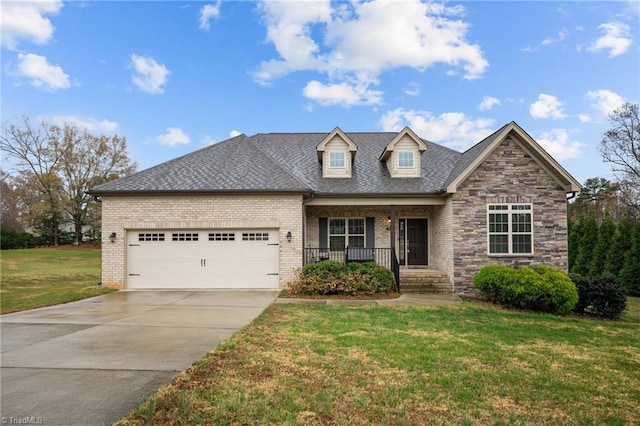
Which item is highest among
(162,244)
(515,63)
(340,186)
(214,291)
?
(515,63)

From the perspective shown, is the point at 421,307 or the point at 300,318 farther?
the point at 421,307

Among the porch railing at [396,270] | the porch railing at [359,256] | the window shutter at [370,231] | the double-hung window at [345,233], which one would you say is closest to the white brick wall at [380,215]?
the window shutter at [370,231]

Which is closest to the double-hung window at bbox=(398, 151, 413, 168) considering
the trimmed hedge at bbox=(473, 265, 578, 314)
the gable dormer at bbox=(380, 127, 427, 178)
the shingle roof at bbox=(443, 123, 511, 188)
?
the gable dormer at bbox=(380, 127, 427, 178)

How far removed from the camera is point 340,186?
14188mm

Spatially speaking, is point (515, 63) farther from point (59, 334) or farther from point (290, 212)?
point (59, 334)

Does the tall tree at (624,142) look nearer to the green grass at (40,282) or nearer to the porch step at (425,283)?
the porch step at (425,283)

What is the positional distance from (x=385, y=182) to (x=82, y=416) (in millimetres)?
12540

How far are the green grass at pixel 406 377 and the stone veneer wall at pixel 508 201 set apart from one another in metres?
4.73

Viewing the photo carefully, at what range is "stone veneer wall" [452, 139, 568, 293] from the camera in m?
12.4

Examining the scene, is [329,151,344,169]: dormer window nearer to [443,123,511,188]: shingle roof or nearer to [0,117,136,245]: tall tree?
[443,123,511,188]: shingle roof

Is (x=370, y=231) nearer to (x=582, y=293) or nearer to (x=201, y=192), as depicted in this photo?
(x=201, y=192)

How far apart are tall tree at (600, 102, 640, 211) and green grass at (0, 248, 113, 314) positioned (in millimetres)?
28124

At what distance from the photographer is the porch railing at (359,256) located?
43.7 ft

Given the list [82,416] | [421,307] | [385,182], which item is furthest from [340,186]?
[82,416]
